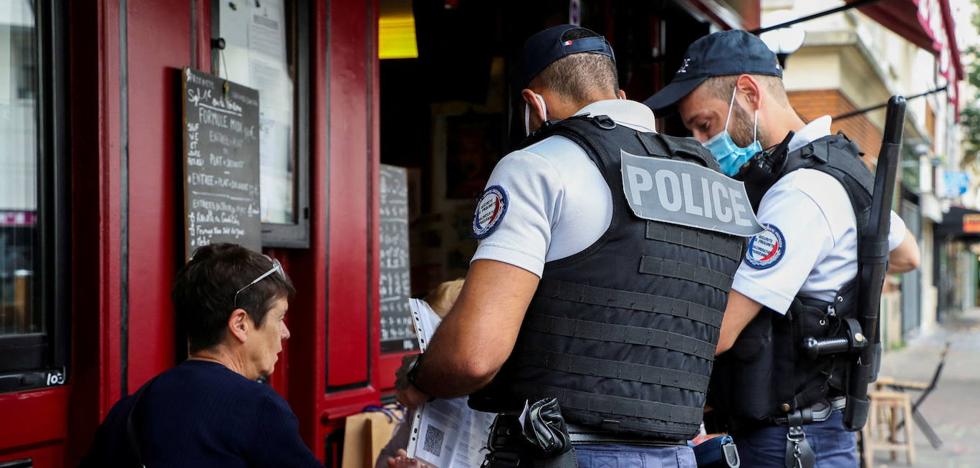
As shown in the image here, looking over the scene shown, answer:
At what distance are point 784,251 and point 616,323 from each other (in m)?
0.90

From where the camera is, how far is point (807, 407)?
3.14m

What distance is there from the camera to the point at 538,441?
210 cm

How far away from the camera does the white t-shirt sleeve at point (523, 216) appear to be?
212 cm

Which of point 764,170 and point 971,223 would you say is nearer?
point 764,170

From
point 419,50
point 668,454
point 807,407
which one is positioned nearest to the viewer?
point 668,454

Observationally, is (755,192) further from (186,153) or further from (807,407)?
(186,153)

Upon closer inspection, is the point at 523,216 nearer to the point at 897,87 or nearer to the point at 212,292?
the point at 212,292

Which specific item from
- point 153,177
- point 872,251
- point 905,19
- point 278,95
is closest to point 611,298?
point 872,251

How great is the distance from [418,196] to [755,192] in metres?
4.06

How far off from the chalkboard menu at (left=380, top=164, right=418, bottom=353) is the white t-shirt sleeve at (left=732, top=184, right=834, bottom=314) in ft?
8.11

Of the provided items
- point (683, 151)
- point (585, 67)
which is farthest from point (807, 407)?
point (585, 67)

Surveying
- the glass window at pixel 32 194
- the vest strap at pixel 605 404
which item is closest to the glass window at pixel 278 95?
the glass window at pixel 32 194

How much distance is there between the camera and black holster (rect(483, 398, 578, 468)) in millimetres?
2107

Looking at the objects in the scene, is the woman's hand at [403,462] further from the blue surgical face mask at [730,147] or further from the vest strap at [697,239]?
the blue surgical face mask at [730,147]
